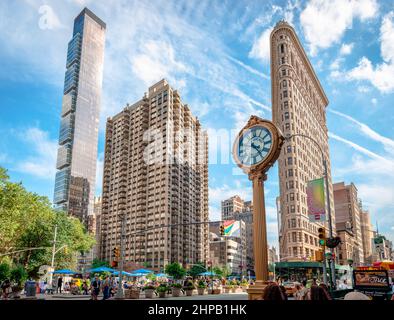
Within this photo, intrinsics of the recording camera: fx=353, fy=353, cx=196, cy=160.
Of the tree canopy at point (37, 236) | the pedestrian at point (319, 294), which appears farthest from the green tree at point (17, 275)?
the pedestrian at point (319, 294)

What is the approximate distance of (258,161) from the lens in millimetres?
14375

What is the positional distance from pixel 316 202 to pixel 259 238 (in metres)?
6.55

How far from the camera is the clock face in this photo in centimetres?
1451

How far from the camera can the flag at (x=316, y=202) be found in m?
18.2

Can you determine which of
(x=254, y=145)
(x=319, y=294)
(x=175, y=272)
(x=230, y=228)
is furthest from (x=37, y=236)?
(x=319, y=294)

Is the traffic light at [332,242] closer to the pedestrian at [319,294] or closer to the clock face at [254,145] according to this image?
the clock face at [254,145]

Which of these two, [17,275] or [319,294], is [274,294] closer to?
[319,294]

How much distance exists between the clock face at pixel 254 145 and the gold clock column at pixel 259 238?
27.7 inches
